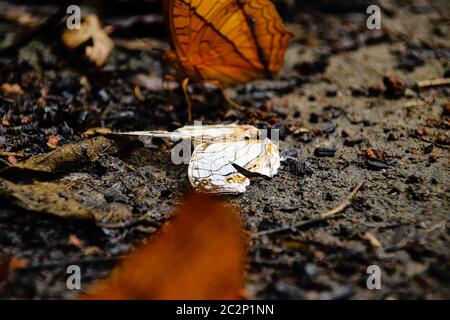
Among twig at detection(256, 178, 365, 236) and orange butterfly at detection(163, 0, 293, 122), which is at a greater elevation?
orange butterfly at detection(163, 0, 293, 122)

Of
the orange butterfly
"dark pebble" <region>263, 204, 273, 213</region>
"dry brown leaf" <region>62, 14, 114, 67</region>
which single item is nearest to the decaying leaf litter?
"dark pebble" <region>263, 204, 273, 213</region>

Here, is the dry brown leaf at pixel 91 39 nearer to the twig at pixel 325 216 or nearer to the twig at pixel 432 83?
the twig at pixel 325 216


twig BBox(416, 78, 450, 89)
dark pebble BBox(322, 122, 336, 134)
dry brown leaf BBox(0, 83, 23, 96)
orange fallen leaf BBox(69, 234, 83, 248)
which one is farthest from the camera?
twig BBox(416, 78, 450, 89)

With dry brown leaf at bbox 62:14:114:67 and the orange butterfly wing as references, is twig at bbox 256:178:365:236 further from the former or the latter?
dry brown leaf at bbox 62:14:114:67

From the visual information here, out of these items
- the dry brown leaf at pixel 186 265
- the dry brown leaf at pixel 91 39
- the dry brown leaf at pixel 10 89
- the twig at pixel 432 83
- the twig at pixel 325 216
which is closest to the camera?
the dry brown leaf at pixel 186 265

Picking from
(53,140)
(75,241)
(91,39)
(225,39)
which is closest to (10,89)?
(91,39)

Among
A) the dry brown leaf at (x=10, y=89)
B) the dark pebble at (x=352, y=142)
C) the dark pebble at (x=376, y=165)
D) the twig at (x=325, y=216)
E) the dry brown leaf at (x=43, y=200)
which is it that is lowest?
the twig at (x=325, y=216)

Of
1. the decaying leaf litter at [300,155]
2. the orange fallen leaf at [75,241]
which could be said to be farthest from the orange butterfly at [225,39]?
the orange fallen leaf at [75,241]

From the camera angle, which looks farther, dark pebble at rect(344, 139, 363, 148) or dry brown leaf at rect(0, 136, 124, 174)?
dark pebble at rect(344, 139, 363, 148)
